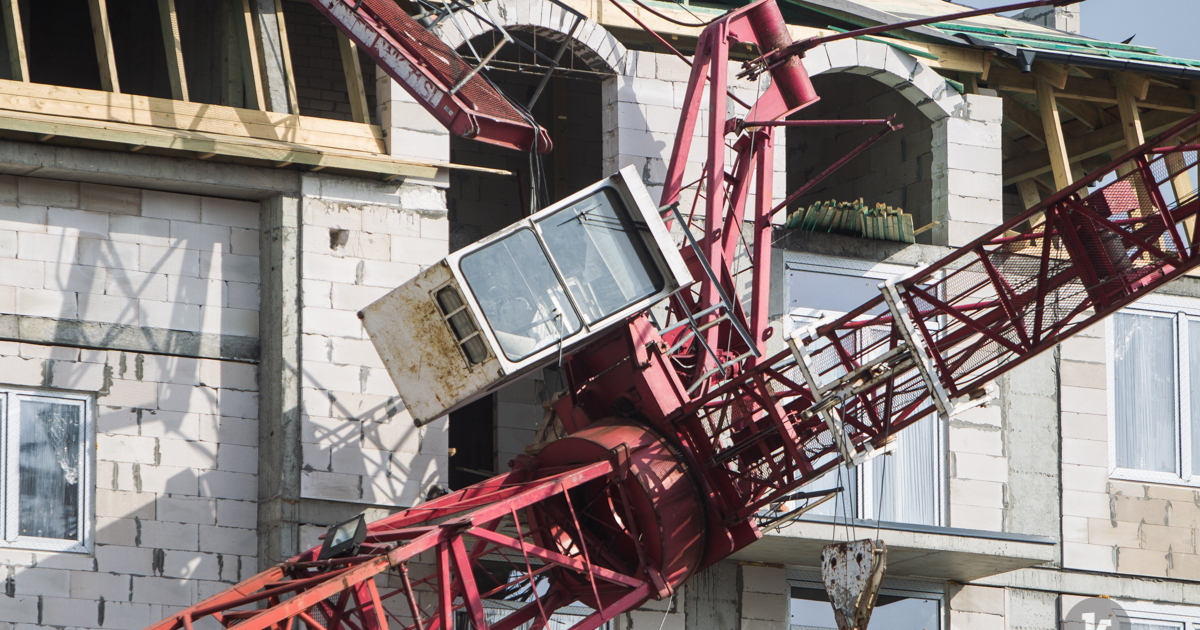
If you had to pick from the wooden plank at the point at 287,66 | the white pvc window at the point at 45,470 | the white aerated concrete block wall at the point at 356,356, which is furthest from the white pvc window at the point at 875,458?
the white pvc window at the point at 45,470

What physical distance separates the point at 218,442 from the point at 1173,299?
44.5 ft

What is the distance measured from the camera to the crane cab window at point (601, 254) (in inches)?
658

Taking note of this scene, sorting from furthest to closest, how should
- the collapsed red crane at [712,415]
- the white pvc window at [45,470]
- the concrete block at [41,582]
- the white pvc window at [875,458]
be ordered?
the white pvc window at [875,458] < the white pvc window at [45,470] < the concrete block at [41,582] < the collapsed red crane at [712,415]

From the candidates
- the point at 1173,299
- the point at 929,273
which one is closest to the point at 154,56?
the point at 929,273

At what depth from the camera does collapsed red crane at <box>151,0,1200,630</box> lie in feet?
51.9

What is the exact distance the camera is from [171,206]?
1945cm

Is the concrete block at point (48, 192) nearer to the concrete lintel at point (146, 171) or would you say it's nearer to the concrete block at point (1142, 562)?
the concrete lintel at point (146, 171)

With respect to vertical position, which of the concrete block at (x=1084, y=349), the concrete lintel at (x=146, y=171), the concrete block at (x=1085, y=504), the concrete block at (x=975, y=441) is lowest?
the concrete block at (x=1085, y=504)

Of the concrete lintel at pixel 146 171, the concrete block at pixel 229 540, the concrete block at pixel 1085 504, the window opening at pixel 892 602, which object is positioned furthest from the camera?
the concrete block at pixel 1085 504

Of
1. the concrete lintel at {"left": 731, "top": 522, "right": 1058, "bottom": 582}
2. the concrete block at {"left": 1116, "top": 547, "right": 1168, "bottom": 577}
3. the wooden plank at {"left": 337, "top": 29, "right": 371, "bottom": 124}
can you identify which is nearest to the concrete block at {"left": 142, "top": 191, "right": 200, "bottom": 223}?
the wooden plank at {"left": 337, "top": 29, "right": 371, "bottom": 124}

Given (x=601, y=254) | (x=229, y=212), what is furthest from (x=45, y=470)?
(x=601, y=254)

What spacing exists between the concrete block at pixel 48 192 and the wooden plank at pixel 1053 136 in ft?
44.3

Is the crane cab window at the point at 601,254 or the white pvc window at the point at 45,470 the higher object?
the crane cab window at the point at 601,254

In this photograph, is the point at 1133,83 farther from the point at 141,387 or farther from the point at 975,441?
the point at 141,387
